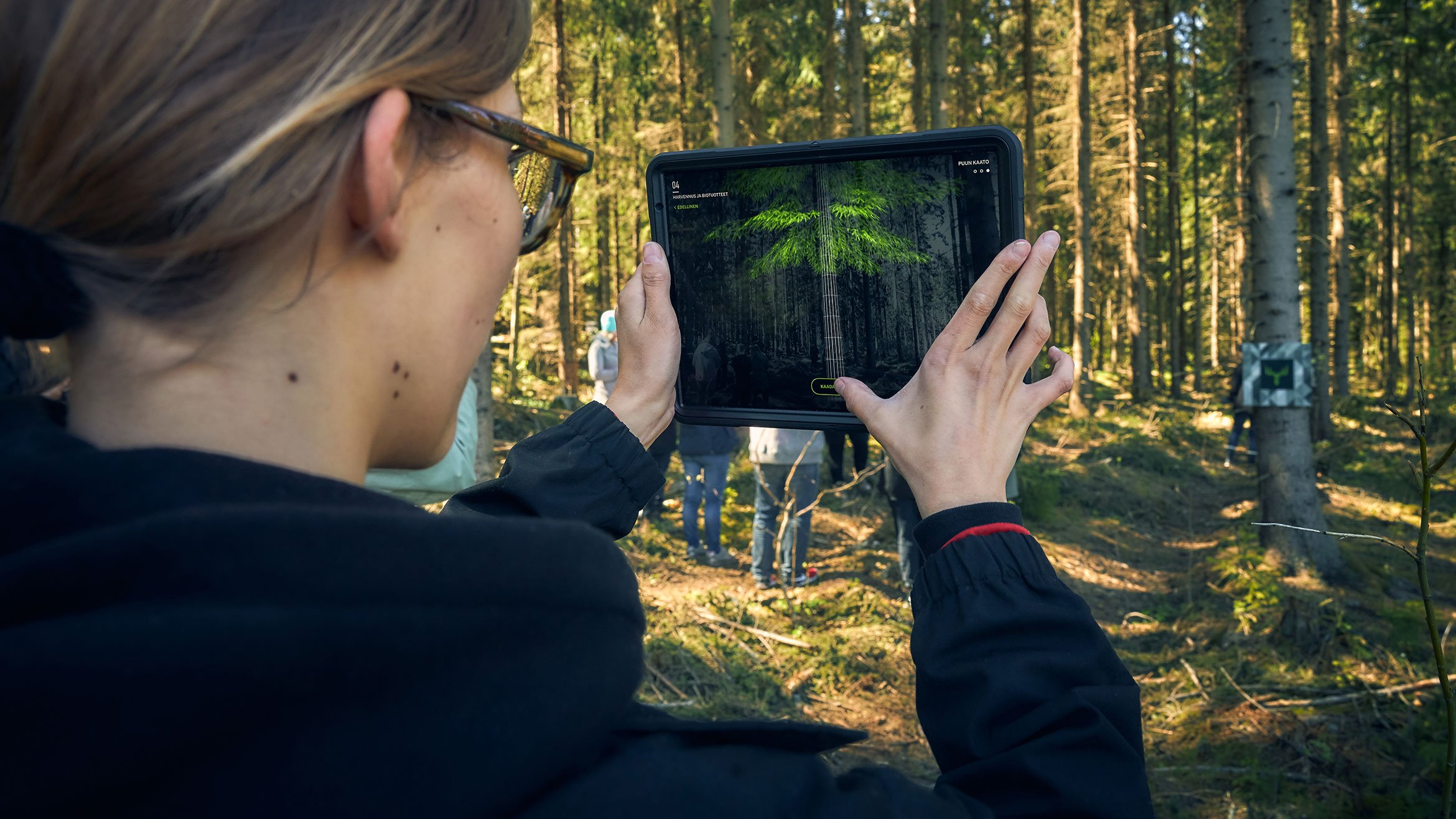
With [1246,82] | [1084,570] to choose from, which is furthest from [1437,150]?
[1084,570]

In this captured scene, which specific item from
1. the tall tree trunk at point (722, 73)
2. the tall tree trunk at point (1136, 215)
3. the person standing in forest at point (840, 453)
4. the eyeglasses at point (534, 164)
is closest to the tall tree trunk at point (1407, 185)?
the tall tree trunk at point (1136, 215)

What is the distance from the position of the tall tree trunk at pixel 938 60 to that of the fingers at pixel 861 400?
12638mm

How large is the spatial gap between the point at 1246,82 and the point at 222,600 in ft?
31.3

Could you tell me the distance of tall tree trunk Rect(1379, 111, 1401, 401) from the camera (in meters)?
21.6

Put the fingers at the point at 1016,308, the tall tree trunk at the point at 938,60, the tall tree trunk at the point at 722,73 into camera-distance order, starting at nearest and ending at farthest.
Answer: the fingers at the point at 1016,308 < the tall tree trunk at the point at 722,73 < the tall tree trunk at the point at 938,60

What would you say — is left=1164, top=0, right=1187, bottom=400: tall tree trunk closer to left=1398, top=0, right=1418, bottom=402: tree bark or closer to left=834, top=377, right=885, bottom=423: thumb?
left=1398, top=0, right=1418, bottom=402: tree bark

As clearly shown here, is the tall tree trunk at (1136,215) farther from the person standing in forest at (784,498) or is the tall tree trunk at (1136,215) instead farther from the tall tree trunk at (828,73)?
the person standing in forest at (784,498)

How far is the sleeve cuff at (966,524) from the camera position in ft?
4.25

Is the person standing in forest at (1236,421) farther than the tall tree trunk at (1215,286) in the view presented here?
No

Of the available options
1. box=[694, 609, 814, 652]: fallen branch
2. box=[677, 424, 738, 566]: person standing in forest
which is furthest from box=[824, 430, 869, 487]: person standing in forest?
box=[694, 609, 814, 652]: fallen branch

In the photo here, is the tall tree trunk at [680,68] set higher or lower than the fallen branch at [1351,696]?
higher

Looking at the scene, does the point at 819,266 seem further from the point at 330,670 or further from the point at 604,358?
the point at 604,358

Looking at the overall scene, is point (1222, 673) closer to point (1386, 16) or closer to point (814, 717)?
point (814, 717)

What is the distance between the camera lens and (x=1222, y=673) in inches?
240
